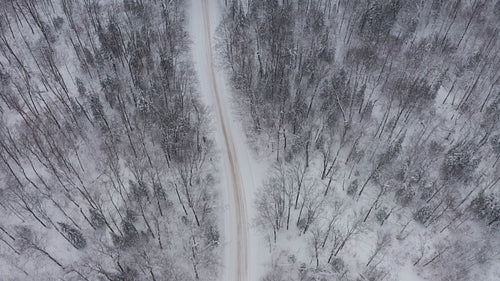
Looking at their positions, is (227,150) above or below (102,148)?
below

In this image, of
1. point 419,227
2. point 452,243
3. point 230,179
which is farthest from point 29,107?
point 452,243

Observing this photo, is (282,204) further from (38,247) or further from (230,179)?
(38,247)

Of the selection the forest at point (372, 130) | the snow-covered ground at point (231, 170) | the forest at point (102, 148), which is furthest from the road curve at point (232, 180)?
the forest at point (372, 130)

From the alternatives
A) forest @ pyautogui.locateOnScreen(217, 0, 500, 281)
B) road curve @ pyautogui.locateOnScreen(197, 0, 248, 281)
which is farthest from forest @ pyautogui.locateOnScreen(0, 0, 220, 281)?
forest @ pyautogui.locateOnScreen(217, 0, 500, 281)

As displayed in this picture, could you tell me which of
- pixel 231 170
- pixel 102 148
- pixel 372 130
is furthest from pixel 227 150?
pixel 372 130

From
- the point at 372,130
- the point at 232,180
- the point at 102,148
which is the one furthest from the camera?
the point at 372,130

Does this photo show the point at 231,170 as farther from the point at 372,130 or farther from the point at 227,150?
the point at 372,130
